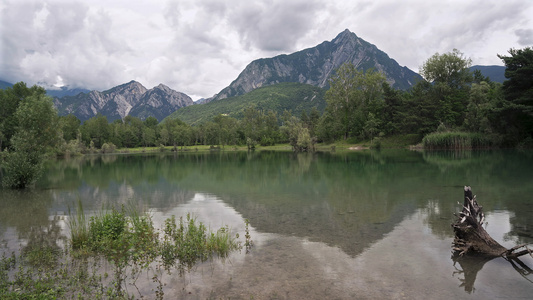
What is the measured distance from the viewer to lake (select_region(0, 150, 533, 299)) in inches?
306

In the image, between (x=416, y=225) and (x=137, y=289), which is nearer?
(x=137, y=289)

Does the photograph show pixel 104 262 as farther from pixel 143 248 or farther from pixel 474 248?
pixel 474 248

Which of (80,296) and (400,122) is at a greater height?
(400,122)

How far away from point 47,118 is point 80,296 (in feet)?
92.4

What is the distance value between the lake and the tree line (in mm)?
6498

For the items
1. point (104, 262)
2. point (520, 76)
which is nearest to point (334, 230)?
point (104, 262)

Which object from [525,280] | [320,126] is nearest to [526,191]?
[525,280]

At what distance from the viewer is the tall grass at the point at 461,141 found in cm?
6975

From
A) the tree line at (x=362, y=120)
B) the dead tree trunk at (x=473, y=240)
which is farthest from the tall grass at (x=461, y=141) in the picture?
the dead tree trunk at (x=473, y=240)

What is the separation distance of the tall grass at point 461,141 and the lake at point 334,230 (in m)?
48.7

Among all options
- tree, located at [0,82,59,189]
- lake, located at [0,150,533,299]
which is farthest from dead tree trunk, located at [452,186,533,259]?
tree, located at [0,82,59,189]

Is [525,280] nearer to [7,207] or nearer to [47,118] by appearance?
[7,207]

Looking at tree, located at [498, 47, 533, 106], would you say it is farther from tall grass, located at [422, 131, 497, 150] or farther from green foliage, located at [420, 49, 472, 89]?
green foliage, located at [420, 49, 472, 89]

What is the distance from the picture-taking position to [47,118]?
28438 millimetres
